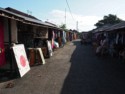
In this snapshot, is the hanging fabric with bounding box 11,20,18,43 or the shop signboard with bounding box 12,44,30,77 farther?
the hanging fabric with bounding box 11,20,18,43

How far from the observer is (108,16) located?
8619 cm

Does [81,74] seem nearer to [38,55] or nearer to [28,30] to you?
[38,55]

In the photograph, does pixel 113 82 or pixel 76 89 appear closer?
pixel 76 89

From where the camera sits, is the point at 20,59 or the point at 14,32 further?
the point at 14,32

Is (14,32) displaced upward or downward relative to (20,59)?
upward

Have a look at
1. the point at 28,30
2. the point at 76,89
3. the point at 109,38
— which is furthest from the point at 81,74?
the point at 109,38

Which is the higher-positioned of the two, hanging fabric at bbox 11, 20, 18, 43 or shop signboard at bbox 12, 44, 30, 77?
hanging fabric at bbox 11, 20, 18, 43

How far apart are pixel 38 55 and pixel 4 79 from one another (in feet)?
15.7

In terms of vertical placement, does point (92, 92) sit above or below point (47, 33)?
below

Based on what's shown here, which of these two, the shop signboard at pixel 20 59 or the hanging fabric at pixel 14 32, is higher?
the hanging fabric at pixel 14 32

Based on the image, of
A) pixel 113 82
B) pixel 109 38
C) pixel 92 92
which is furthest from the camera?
pixel 109 38

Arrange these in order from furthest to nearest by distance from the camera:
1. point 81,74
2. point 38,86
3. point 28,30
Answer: point 28,30, point 81,74, point 38,86

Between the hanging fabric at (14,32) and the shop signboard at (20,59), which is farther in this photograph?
the hanging fabric at (14,32)

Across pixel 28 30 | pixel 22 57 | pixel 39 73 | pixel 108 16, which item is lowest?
pixel 39 73
